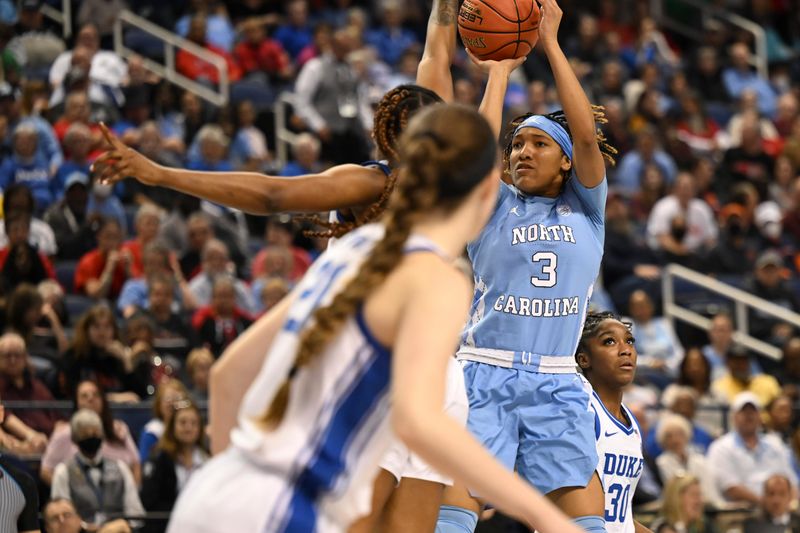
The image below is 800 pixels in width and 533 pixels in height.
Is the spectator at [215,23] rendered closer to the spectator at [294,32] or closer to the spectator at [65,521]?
the spectator at [294,32]

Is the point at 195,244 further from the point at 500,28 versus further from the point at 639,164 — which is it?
the point at 500,28

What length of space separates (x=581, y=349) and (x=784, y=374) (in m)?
7.64

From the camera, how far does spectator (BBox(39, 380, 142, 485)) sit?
8969 mm

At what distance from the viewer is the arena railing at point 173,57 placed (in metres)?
14.8

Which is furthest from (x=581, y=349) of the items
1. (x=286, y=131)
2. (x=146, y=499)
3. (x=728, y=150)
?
(x=728, y=150)

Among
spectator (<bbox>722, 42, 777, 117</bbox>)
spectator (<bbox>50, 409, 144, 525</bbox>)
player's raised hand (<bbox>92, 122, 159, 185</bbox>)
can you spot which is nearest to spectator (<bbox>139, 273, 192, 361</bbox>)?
spectator (<bbox>50, 409, 144, 525</bbox>)

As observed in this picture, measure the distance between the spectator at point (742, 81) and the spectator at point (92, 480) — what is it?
12271mm

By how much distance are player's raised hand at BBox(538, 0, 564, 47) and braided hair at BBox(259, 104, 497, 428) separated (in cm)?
222

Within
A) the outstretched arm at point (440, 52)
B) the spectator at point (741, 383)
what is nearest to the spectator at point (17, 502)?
the outstretched arm at point (440, 52)

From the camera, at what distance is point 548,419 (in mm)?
5340

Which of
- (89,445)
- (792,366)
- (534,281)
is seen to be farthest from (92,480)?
(792,366)

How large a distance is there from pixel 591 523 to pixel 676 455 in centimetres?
584

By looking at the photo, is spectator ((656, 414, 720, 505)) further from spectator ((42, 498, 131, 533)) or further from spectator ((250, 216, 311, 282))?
spectator ((42, 498, 131, 533))

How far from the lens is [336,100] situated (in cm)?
1488
